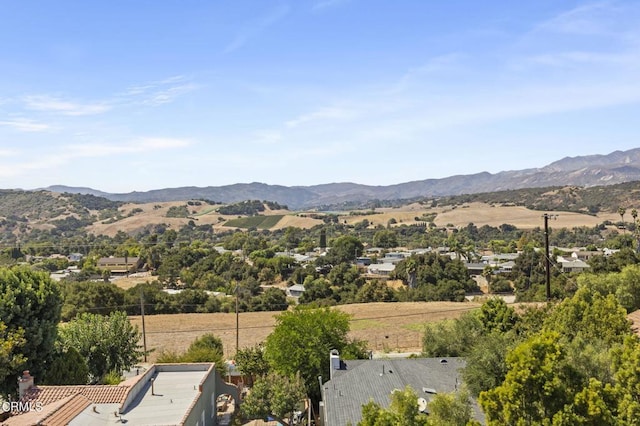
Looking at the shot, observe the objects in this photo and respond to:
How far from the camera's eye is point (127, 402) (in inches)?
706

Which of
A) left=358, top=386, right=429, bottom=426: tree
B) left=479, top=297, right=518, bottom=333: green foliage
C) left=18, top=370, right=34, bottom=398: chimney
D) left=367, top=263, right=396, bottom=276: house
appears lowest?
left=367, top=263, right=396, bottom=276: house

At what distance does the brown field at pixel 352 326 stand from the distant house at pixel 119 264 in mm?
52358

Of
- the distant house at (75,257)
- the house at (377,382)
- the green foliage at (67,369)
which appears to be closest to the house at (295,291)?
the green foliage at (67,369)

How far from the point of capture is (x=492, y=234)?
497 ft

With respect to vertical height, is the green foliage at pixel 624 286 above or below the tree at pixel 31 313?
below

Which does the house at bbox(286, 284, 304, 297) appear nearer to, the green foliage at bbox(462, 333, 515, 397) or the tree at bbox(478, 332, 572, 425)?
the green foliage at bbox(462, 333, 515, 397)

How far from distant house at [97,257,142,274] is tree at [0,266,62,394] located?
84811mm

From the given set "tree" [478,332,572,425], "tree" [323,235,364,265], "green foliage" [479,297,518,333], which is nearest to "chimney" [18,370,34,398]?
"tree" [478,332,572,425]

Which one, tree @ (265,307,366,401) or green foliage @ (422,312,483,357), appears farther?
green foliage @ (422,312,483,357)

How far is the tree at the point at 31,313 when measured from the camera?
71.5 feet

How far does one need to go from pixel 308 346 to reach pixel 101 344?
10.2 meters

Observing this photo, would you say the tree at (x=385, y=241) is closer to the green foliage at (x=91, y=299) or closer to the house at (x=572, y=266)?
the house at (x=572, y=266)

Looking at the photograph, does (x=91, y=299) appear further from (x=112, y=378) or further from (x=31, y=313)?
(x=31, y=313)

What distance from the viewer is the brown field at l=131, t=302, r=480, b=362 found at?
40844 millimetres
